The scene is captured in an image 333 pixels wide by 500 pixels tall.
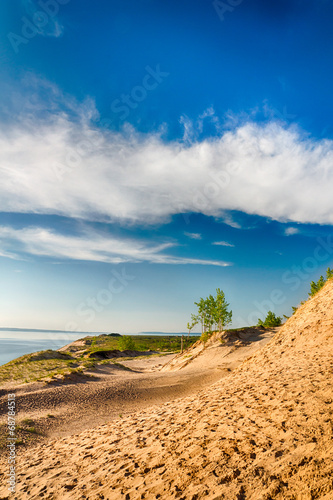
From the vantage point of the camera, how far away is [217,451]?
725 cm

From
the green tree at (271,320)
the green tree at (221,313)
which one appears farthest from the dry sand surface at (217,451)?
the green tree at (271,320)

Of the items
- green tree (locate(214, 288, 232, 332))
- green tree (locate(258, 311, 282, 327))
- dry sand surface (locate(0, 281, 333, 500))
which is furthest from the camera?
green tree (locate(258, 311, 282, 327))

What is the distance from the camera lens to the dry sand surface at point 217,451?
5793 millimetres

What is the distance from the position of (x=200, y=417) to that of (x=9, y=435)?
1060 cm

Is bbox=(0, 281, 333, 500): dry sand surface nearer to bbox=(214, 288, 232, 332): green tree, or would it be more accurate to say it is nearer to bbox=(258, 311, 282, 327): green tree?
bbox=(214, 288, 232, 332): green tree

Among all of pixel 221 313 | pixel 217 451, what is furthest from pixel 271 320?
pixel 217 451

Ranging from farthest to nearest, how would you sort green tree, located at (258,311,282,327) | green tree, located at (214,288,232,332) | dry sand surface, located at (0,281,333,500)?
green tree, located at (258,311,282,327)
green tree, located at (214,288,232,332)
dry sand surface, located at (0,281,333,500)

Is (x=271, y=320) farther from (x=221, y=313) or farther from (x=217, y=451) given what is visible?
(x=217, y=451)

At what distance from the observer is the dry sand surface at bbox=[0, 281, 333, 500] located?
19.0 feet

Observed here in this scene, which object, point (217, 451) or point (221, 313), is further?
point (221, 313)

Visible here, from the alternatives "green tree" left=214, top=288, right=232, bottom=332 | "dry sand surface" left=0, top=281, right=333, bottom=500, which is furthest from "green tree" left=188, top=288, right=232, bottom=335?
"dry sand surface" left=0, top=281, right=333, bottom=500

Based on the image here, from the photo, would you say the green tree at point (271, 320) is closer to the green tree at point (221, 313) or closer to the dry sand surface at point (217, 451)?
the green tree at point (221, 313)

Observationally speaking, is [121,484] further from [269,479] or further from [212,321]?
[212,321]

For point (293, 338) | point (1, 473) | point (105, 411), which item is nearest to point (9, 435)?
point (1, 473)
